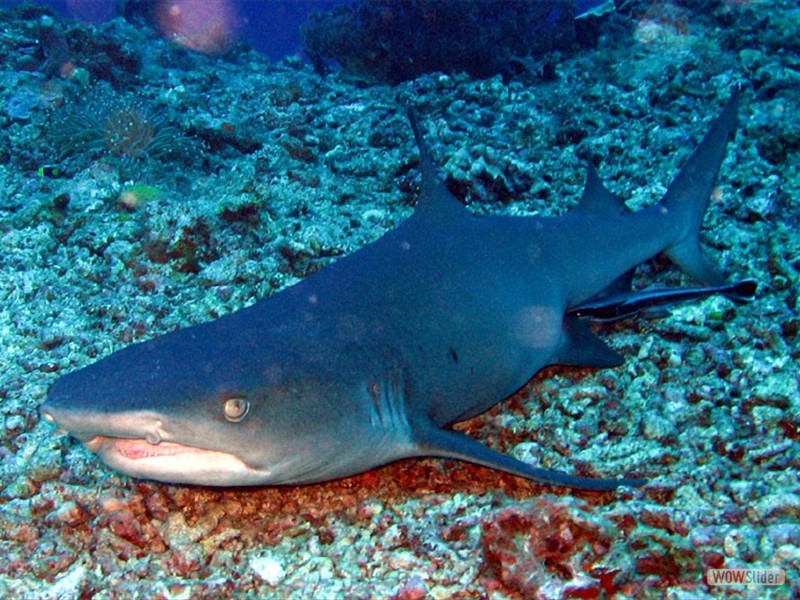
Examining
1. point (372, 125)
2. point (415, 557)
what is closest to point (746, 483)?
point (415, 557)

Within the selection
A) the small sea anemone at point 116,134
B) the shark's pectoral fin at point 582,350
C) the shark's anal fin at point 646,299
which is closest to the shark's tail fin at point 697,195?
the shark's anal fin at point 646,299

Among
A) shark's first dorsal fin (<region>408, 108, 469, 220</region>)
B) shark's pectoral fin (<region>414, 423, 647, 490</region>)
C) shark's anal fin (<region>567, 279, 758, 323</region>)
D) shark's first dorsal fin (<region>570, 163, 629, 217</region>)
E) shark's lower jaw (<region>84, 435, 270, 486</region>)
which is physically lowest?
shark's pectoral fin (<region>414, 423, 647, 490</region>)

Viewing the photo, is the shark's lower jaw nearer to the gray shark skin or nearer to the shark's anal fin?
the gray shark skin

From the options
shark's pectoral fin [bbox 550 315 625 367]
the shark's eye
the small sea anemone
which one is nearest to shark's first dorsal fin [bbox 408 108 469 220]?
shark's pectoral fin [bbox 550 315 625 367]

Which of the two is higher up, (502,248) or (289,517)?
(502,248)

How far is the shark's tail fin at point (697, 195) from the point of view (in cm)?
402

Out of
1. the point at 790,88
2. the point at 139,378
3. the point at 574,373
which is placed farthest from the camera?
the point at 790,88

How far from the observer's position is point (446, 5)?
9625 mm

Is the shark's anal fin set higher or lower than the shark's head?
lower

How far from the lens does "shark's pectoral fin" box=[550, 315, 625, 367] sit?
128 inches

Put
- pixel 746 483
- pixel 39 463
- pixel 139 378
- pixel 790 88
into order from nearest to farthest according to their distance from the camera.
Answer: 1. pixel 139 378
2. pixel 746 483
3. pixel 39 463
4. pixel 790 88

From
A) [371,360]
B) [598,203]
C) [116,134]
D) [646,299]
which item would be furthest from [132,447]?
[116,134]

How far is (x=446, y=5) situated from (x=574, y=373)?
26.1ft

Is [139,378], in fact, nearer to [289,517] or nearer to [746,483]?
[289,517]
